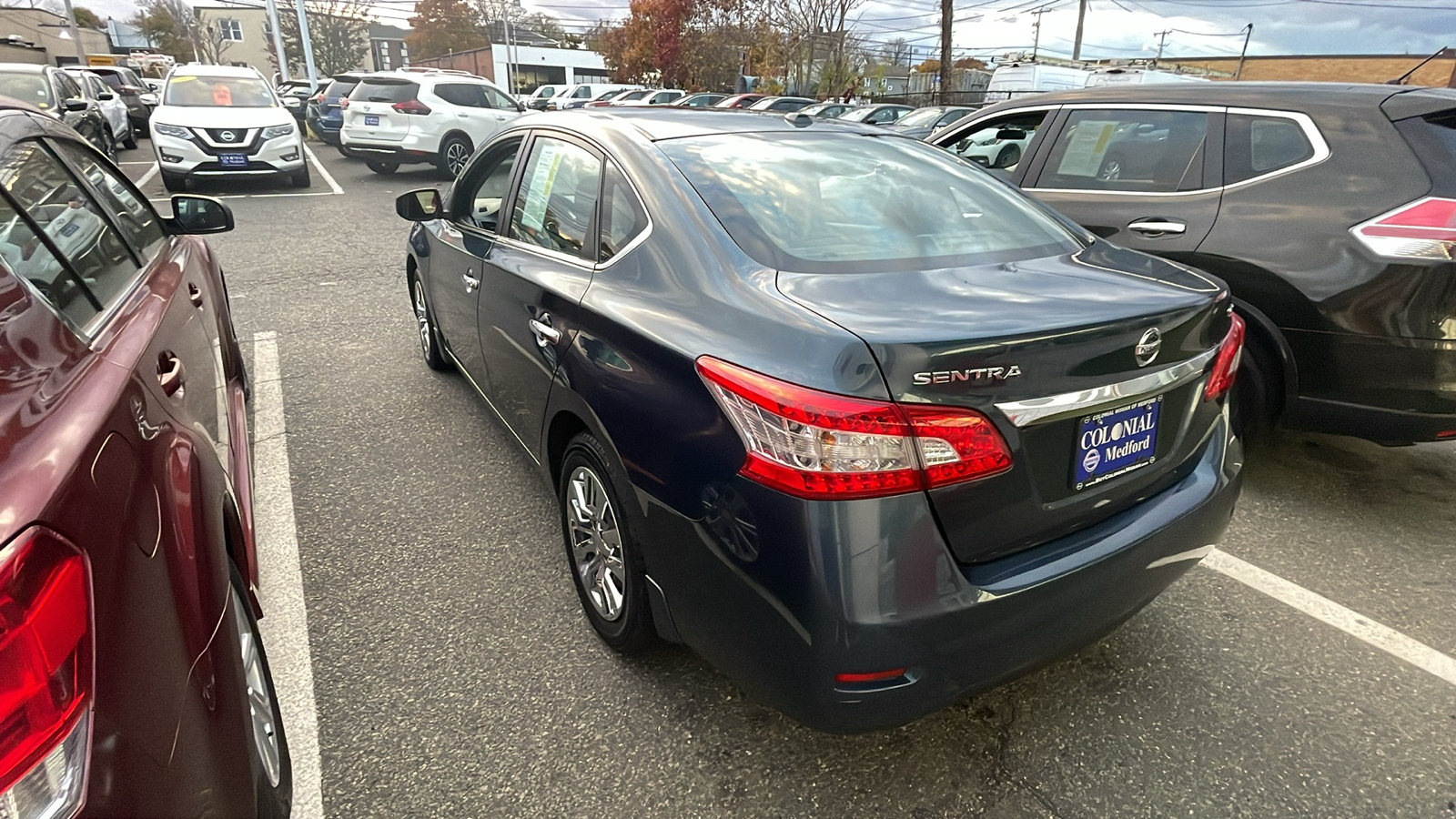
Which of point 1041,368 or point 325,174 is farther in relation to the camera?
point 325,174

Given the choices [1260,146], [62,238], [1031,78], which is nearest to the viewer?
[62,238]

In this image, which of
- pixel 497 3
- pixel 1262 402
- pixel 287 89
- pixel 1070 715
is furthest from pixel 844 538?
pixel 497 3

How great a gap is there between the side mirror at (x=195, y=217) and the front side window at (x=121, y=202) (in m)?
0.08

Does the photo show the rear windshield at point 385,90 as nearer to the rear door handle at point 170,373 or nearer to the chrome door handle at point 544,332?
the chrome door handle at point 544,332

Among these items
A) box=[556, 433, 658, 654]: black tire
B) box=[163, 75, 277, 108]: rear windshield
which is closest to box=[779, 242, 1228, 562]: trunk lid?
A: box=[556, 433, 658, 654]: black tire

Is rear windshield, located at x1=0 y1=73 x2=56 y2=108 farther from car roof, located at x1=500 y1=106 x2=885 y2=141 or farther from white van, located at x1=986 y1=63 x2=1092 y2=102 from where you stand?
white van, located at x1=986 y1=63 x2=1092 y2=102

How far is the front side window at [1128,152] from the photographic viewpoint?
375 cm

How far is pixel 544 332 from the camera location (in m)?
2.55

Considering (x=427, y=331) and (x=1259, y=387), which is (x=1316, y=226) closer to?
(x=1259, y=387)

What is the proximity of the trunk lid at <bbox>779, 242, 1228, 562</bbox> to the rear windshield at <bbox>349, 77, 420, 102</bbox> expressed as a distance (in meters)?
13.0

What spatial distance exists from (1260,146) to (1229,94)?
1.18ft

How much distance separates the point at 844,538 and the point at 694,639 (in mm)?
595

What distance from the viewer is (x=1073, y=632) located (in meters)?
1.87

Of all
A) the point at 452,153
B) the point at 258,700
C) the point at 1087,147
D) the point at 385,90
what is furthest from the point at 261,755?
the point at 385,90
